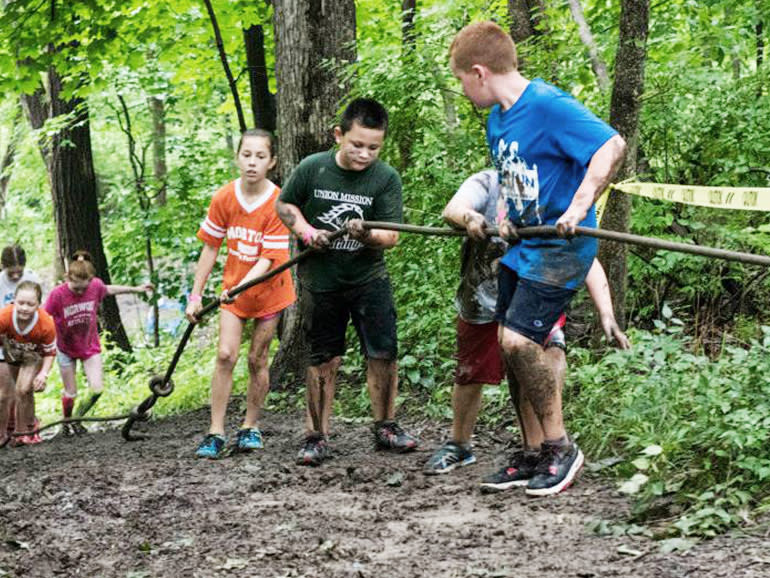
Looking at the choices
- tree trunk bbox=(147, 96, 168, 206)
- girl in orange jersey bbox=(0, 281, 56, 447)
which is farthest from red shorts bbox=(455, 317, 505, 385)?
tree trunk bbox=(147, 96, 168, 206)

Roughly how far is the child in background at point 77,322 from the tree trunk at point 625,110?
438 cm

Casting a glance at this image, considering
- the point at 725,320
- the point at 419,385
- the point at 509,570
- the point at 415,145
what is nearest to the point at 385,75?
the point at 415,145

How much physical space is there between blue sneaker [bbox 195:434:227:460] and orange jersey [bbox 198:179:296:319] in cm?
81

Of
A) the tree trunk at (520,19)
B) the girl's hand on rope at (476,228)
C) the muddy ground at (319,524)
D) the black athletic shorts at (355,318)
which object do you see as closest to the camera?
the muddy ground at (319,524)

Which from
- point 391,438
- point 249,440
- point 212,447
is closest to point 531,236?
point 391,438

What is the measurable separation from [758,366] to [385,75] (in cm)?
421

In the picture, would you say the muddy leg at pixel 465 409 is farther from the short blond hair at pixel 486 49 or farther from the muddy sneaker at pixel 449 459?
the short blond hair at pixel 486 49

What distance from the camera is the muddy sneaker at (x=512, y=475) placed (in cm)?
494

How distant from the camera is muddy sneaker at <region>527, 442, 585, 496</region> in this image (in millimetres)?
4703

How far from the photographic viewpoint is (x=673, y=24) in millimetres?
9180

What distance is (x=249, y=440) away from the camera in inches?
255

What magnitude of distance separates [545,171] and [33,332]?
5.46 meters

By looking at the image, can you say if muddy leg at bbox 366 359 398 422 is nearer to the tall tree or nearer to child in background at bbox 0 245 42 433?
the tall tree

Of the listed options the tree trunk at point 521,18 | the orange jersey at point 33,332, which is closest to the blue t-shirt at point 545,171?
the tree trunk at point 521,18
